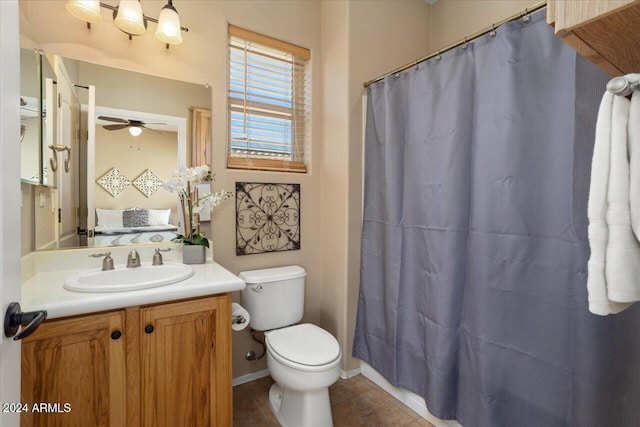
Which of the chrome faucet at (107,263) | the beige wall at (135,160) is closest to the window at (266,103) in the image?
the beige wall at (135,160)

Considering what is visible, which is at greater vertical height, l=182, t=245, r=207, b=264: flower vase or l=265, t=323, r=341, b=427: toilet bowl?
l=182, t=245, r=207, b=264: flower vase

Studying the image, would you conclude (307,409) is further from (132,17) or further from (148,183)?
(132,17)

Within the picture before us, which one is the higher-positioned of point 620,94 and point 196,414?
point 620,94

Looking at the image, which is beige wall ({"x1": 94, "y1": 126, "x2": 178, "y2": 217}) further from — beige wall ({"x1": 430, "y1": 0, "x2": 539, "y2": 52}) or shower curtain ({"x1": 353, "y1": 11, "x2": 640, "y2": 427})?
beige wall ({"x1": 430, "y1": 0, "x2": 539, "y2": 52})

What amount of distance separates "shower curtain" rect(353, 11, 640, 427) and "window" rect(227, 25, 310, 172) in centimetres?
73

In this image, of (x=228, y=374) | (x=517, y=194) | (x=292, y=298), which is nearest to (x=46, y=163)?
(x=228, y=374)

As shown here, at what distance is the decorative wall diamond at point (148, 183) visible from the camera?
1759 mm

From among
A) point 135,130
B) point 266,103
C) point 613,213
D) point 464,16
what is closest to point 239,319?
point 135,130

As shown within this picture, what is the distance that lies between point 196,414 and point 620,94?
1777 mm

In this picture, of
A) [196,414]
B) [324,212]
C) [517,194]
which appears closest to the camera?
[517,194]

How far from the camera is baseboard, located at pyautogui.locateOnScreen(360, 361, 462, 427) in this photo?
66.1 inches

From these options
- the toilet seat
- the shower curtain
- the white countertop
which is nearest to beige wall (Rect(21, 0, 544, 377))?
the shower curtain

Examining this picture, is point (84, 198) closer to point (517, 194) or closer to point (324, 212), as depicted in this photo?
point (324, 212)

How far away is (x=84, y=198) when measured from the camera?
65.1 inches
